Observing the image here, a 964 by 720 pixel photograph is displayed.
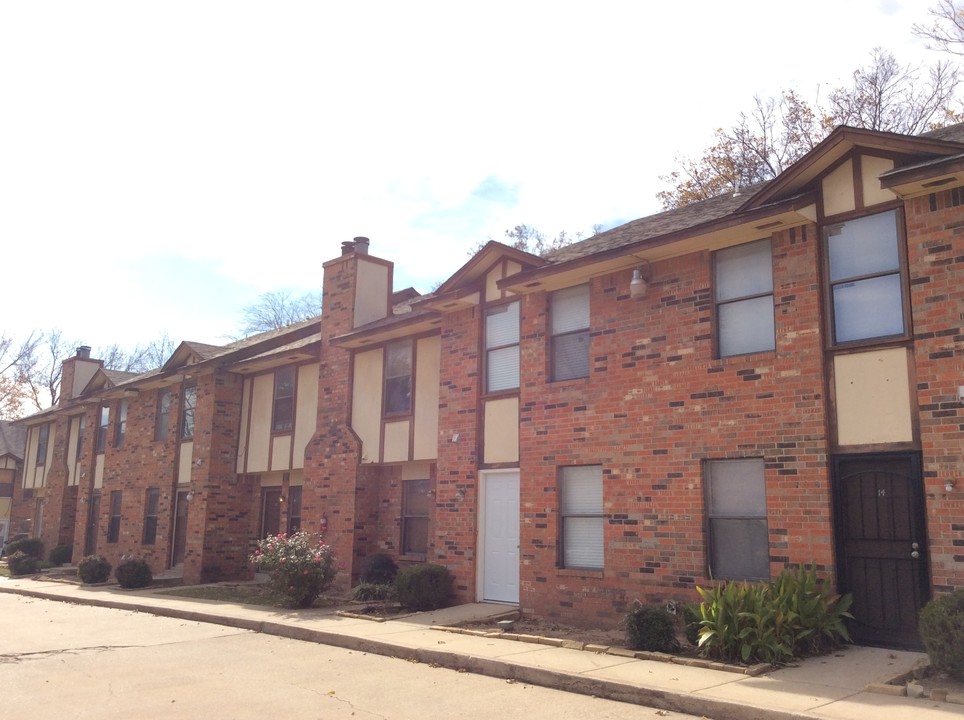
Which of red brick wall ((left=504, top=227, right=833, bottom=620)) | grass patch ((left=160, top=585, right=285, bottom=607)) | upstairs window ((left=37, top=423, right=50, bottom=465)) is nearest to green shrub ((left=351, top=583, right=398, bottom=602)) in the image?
grass patch ((left=160, top=585, right=285, bottom=607))

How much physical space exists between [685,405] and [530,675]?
14.6 feet

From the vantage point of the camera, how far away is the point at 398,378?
17812mm

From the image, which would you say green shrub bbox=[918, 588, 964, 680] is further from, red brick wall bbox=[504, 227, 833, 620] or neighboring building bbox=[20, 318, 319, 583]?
neighboring building bbox=[20, 318, 319, 583]

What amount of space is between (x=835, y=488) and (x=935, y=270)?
2.76 metres

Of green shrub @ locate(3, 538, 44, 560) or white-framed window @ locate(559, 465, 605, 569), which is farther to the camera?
green shrub @ locate(3, 538, 44, 560)

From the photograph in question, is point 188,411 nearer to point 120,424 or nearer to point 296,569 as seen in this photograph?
point 120,424

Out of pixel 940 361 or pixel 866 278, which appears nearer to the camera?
pixel 940 361

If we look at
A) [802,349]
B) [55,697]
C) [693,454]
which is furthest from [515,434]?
[55,697]

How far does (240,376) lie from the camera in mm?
22906

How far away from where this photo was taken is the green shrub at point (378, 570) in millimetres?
16453

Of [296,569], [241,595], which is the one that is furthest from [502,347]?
[241,595]

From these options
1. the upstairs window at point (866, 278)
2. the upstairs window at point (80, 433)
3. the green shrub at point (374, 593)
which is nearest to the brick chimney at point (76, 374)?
the upstairs window at point (80, 433)

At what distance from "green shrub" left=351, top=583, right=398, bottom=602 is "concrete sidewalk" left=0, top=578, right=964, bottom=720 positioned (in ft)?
5.24

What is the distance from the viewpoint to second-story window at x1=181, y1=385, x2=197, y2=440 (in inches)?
951
